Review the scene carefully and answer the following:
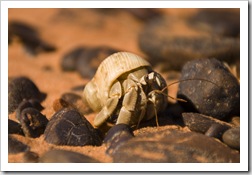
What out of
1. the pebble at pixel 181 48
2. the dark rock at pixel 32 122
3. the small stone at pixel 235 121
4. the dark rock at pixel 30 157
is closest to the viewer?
the dark rock at pixel 30 157

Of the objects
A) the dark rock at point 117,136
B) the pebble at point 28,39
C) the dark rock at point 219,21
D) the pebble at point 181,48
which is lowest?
the dark rock at point 117,136

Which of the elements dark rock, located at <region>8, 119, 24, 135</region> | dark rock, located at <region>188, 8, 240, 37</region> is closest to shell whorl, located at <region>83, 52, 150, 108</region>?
dark rock, located at <region>8, 119, 24, 135</region>

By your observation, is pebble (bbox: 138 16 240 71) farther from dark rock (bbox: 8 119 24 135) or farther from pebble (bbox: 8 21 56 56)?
dark rock (bbox: 8 119 24 135)


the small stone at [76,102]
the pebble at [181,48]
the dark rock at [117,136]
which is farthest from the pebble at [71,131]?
the pebble at [181,48]

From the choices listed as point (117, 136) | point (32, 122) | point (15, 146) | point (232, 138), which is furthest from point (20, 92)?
point (232, 138)

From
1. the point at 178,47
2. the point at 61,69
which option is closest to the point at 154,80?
the point at 178,47

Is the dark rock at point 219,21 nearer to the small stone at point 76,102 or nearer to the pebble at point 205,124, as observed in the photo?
the small stone at point 76,102

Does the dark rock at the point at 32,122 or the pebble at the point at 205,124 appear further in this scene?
the dark rock at the point at 32,122
